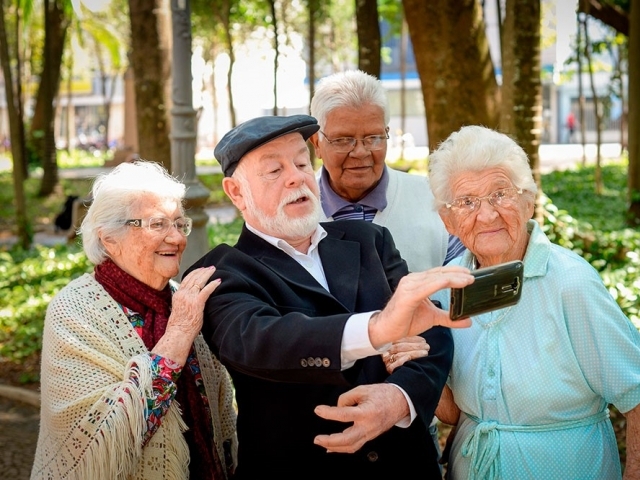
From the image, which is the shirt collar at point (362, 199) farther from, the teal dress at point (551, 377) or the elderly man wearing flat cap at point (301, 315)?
the teal dress at point (551, 377)

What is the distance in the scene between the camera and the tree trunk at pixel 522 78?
6.03m

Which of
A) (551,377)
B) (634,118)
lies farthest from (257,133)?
(634,118)

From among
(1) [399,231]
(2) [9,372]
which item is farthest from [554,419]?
(2) [9,372]

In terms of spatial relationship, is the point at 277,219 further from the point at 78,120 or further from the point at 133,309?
the point at 78,120

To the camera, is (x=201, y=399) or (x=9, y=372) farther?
(x=9, y=372)

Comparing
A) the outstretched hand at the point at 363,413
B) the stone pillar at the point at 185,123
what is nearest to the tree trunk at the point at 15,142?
the stone pillar at the point at 185,123

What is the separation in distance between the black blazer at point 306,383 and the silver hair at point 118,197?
0.39m

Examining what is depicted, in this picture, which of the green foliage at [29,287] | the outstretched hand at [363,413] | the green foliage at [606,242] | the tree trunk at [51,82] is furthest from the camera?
the tree trunk at [51,82]

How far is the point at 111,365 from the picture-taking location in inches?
110

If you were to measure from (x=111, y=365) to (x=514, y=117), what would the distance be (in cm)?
407

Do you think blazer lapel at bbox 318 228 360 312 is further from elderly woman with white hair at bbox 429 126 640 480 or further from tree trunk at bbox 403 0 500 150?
tree trunk at bbox 403 0 500 150

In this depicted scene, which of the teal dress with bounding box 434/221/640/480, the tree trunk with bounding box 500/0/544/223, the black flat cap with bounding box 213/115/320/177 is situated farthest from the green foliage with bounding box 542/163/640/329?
the black flat cap with bounding box 213/115/320/177

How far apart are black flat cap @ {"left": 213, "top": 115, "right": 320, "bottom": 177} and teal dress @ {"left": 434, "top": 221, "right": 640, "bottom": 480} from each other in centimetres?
86

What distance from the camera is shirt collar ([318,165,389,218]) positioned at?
3.56m
